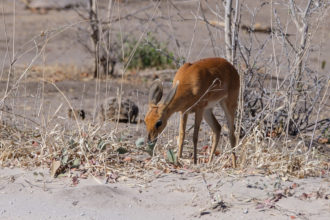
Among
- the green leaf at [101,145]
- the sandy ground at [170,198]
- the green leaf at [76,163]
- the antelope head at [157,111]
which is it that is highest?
the antelope head at [157,111]

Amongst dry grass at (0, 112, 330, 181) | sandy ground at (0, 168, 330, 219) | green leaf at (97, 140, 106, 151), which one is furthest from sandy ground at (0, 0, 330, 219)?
green leaf at (97, 140, 106, 151)

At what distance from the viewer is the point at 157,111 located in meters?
5.78

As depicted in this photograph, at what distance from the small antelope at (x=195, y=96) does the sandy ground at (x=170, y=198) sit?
714mm

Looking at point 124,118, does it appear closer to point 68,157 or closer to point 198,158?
point 198,158

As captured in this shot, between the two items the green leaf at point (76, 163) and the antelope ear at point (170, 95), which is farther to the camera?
the antelope ear at point (170, 95)

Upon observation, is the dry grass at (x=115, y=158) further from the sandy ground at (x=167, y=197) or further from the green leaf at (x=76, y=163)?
the sandy ground at (x=167, y=197)

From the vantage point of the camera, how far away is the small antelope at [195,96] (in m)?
5.76

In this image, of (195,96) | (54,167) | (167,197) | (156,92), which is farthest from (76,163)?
(195,96)

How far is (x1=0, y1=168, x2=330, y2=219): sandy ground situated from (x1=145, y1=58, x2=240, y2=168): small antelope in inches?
28.1

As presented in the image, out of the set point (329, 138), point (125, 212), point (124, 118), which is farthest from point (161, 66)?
point (125, 212)

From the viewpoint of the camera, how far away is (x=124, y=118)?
26.6ft

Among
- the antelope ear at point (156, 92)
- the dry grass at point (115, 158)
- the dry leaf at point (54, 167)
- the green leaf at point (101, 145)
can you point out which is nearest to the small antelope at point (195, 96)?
the antelope ear at point (156, 92)

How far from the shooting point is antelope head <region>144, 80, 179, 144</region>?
5.73 meters

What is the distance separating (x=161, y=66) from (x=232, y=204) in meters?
7.38
